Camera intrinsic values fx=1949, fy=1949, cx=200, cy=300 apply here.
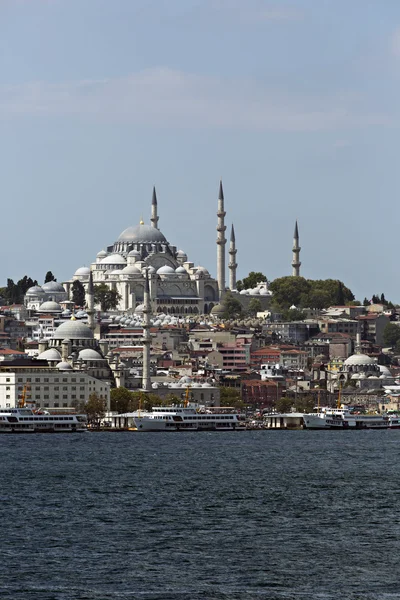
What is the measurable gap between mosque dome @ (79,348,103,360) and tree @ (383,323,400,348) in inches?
1963

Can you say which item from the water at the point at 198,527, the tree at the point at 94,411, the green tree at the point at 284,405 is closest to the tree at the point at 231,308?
the green tree at the point at 284,405

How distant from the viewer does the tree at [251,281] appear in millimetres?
189762

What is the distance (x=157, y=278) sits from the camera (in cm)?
17612

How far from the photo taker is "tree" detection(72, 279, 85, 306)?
575 feet

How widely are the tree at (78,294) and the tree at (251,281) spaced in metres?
18.6

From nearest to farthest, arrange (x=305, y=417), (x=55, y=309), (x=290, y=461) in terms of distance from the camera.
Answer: (x=290, y=461)
(x=305, y=417)
(x=55, y=309)

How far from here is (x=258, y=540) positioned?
4125 centimetres

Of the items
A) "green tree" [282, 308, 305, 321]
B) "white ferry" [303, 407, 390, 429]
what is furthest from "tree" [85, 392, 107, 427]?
"green tree" [282, 308, 305, 321]

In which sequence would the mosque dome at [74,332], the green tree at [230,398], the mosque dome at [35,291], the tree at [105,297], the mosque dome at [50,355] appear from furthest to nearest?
the mosque dome at [35,291] → the tree at [105,297] → the mosque dome at [74,332] → the mosque dome at [50,355] → the green tree at [230,398]

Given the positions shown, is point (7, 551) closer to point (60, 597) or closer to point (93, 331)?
point (60, 597)

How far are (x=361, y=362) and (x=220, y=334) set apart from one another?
40.4ft

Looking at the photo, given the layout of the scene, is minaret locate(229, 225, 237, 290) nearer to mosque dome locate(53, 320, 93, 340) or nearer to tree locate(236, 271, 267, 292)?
tree locate(236, 271, 267, 292)

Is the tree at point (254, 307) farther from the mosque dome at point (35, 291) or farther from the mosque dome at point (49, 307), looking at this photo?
the mosque dome at point (35, 291)

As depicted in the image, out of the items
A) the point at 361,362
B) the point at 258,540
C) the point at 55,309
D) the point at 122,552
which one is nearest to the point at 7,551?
the point at 122,552
